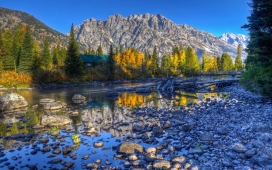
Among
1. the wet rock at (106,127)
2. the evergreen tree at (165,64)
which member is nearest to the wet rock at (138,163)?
the wet rock at (106,127)

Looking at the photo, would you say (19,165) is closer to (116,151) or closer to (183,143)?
(116,151)

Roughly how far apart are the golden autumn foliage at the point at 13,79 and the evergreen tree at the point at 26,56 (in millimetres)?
3472

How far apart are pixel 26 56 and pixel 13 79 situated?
1111 centimetres

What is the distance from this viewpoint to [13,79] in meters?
47.4

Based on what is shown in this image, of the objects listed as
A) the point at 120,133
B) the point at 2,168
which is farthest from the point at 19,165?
the point at 120,133

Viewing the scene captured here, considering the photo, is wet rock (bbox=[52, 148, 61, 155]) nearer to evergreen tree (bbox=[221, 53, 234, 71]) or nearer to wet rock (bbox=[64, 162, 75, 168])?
wet rock (bbox=[64, 162, 75, 168])

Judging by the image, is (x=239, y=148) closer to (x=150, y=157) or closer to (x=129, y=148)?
(x=150, y=157)

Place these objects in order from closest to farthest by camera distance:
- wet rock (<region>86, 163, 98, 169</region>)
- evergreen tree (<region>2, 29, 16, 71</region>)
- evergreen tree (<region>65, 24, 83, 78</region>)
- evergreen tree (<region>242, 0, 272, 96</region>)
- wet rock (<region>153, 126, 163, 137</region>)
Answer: wet rock (<region>86, 163, 98, 169</region>)
wet rock (<region>153, 126, 163, 137</region>)
evergreen tree (<region>242, 0, 272, 96</region>)
evergreen tree (<region>2, 29, 16, 71</region>)
evergreen tree (<region>65, 24, 83, 78</region>)

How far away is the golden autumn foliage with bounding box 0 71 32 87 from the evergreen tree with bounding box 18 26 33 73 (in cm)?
347

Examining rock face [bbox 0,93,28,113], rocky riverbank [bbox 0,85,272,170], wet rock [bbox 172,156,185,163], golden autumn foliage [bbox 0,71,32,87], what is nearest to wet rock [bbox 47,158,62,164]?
rocky riverbank [bbox 0,85,272,170]

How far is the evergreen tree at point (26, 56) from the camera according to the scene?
180ft

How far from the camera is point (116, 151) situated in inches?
341

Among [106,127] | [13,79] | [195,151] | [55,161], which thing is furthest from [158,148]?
[13,79]

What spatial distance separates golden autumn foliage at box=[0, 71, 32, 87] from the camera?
44719 mm
